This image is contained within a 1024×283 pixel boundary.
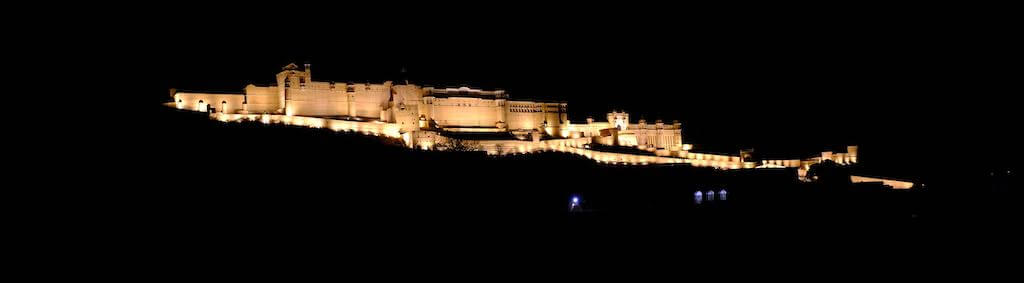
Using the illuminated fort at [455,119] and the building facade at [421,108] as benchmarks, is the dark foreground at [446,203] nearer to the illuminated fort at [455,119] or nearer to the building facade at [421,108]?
the illuminated fort at [455,119]

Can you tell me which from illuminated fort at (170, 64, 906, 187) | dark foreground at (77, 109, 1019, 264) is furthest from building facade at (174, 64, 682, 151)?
dark foreground at (77, 109, 1019, 264)

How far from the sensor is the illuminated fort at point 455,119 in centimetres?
5450

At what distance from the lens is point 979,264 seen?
2320 cm

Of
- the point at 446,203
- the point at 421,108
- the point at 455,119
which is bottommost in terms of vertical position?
the point at 446,203

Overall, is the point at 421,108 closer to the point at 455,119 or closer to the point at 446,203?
the point at 455,119

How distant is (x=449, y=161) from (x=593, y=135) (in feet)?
92.1

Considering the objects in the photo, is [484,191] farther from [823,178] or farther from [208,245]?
[823,178]

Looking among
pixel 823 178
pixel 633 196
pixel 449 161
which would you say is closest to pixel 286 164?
pixel 449 161

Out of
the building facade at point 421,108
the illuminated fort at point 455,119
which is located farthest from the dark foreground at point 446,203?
the building facade at point 421,108

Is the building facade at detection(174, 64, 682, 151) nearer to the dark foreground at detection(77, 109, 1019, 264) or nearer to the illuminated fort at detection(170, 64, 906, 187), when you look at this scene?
the illuminated fort at detection(170, 64, 906, 187)

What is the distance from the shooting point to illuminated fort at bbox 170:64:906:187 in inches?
2146

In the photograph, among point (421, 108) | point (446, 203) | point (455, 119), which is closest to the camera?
point (446, 203)

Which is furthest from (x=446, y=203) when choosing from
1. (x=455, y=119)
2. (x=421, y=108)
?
(x=455, y=119)

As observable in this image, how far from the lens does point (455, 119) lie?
6838 centimetres
